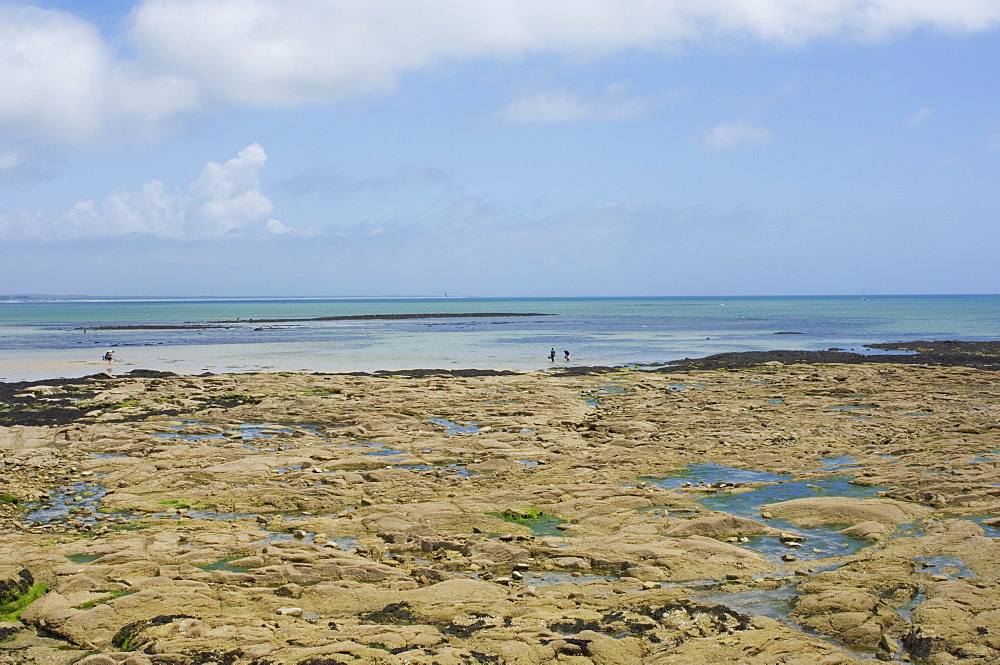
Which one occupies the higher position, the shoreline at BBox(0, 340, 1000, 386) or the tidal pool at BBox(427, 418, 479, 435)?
the shoreline at BBox(0, 340, 1000, 386)

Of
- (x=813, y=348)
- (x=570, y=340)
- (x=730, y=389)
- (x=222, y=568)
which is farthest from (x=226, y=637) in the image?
(x=570, y=340)

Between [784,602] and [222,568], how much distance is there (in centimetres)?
854

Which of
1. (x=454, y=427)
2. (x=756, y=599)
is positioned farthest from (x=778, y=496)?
(x=454, y=427)

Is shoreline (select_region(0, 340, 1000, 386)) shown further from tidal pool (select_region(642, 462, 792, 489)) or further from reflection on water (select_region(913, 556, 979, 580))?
reflection on water (select_region(913, 556, 979, 580))

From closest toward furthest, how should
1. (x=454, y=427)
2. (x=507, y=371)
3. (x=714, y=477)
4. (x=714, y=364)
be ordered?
(x=714, y=477) → (x=454, y=427) → (x=507, y=371) → (x=714, y=364)

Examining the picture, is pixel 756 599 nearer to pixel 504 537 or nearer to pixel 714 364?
pixel 504 537

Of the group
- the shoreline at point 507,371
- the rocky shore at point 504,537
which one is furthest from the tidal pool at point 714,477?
the shoreline at point 507,371

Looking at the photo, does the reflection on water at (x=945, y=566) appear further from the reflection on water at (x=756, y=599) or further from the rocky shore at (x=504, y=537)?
the reflection on water at (x=756, y=599)

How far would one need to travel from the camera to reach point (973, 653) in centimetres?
884

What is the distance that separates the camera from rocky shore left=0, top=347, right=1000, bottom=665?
9414mm

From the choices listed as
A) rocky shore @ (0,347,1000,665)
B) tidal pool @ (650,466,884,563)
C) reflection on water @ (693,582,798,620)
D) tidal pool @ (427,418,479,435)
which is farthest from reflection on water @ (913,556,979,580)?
tidal pool @ (427,418,479,435)

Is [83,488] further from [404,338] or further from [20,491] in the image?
[404,338]

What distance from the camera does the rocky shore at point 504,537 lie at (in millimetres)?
9414

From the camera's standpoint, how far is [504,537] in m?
13.7
